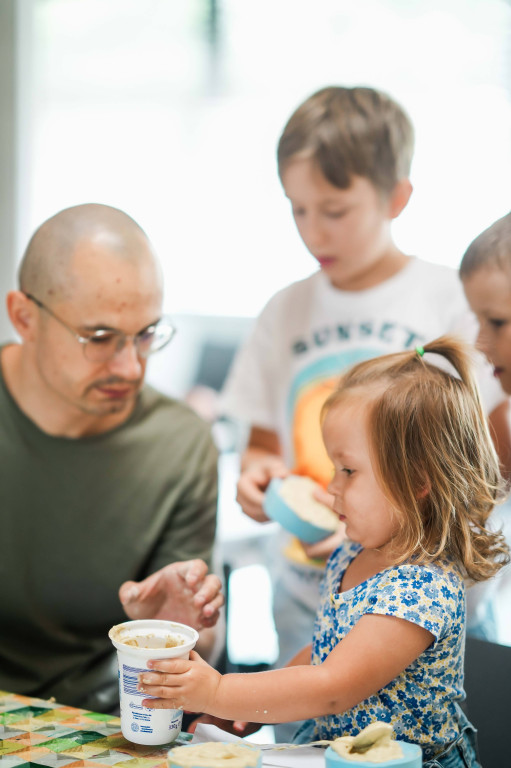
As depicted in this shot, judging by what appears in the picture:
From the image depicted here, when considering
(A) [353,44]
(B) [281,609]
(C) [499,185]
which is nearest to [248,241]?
(A) [353,44]

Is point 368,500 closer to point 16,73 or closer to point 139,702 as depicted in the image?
point 139,702

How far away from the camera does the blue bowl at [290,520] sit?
1483 millimetres

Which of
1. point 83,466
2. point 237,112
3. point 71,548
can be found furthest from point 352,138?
point 71,548

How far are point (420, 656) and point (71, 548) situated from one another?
31.7 inches

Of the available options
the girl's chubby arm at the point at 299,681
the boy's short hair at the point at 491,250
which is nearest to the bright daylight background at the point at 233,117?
the boy's short hair at the point at 491,250

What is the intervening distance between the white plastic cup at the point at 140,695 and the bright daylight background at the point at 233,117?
101cm

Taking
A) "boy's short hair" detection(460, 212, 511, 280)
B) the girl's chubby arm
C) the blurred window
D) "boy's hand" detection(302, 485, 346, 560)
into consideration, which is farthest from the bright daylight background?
the girl's chubby arm

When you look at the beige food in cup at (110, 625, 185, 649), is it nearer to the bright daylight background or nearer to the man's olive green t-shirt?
the man's olive green t-shirt

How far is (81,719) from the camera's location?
1.18m

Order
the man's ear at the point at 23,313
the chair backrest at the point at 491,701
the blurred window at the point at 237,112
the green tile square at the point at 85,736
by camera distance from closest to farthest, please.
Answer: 1. the green tile square at the point at 85,736
2. the chair backrest at the point at 491,701
3. the man's ear at the point at 23,313
4. the blurred window at the point at 237,112

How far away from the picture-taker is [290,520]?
58.6 inches

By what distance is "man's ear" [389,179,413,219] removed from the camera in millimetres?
1698

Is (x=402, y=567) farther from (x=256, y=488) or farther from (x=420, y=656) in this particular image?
(x=256, y=488)

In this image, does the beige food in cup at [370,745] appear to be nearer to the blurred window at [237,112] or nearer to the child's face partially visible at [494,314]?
the child's face partially visible at [494,314]
